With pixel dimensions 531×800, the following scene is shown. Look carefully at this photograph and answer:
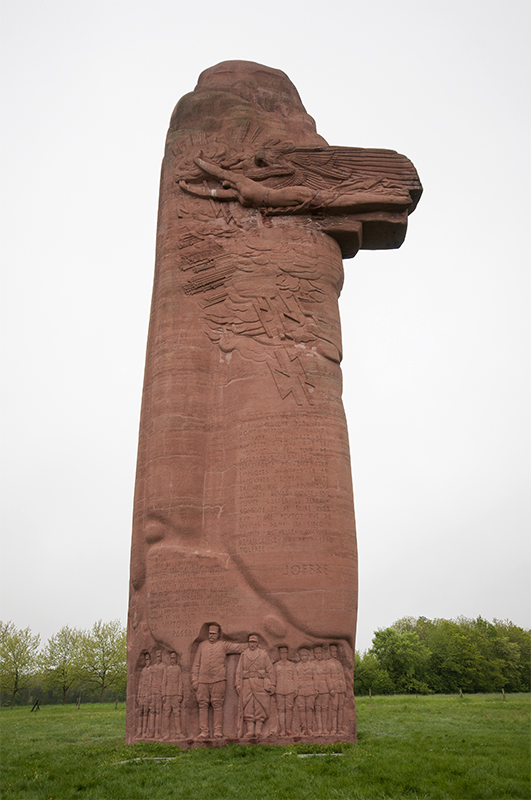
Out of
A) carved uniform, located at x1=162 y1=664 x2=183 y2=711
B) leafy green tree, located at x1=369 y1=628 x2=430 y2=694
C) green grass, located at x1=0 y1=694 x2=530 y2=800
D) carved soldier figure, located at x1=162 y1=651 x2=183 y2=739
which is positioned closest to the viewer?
green grass, located at x1=0 y1=694 x2=530 y2=800

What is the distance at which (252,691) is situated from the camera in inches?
366

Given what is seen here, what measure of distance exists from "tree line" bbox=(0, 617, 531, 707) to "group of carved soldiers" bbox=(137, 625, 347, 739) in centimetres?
1742

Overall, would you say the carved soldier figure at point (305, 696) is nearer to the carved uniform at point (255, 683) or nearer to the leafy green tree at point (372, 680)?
the carved uniform at point (255, 683)

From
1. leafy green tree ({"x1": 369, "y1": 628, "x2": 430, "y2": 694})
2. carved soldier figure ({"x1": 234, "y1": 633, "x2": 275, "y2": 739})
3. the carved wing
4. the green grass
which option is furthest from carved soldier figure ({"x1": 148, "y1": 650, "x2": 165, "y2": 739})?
leafy green tree ({"x1": 369, "y1": 628, "x2": 430, "y2": 694})

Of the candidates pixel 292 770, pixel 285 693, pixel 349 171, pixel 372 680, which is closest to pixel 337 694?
pixel 285 693

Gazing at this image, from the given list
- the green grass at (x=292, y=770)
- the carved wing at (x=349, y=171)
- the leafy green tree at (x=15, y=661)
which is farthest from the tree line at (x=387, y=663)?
the carved wing at (x=349, y=171)

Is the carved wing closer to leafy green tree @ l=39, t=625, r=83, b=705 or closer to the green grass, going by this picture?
the green grass

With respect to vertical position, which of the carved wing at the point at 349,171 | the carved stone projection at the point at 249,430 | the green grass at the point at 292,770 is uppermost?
the carved wing at the point at 349,171

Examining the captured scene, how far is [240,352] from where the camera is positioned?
1198 cm

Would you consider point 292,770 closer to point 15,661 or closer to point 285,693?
point 285,693

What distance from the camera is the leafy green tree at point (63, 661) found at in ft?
90.2

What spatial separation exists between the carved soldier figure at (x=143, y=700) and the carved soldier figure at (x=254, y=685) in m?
1.57

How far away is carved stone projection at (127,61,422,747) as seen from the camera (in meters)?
9.58

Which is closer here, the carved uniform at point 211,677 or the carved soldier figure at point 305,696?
the carved soldier figure at point 305,696
